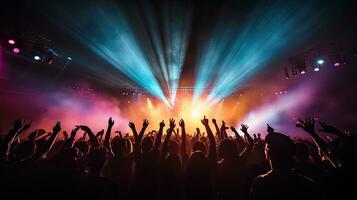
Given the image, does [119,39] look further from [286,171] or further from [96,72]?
[286,171]

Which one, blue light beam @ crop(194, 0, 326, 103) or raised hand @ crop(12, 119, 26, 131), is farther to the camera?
blue light beam @ crop(194, 0, 326, 103)

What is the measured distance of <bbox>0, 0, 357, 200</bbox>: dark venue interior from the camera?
259 cm

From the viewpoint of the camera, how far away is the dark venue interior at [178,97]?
259 cm

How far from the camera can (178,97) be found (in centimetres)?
2444

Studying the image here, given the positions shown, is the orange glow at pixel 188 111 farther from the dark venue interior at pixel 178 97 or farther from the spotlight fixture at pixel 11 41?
the spotlight fixture at pixel 11 41

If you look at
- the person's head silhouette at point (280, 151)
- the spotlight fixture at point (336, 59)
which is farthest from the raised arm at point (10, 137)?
the spotlight fixture at point (336, 59)

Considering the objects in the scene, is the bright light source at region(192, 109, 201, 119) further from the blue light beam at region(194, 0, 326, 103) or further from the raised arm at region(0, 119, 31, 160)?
the raised arm at region(0, 119, 31, 160)

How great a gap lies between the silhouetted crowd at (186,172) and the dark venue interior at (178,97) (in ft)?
0.05

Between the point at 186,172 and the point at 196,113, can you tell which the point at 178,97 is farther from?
the point at 186,172

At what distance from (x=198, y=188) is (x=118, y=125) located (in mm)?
21219

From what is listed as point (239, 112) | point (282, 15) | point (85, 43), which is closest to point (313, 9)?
point (282, 15)

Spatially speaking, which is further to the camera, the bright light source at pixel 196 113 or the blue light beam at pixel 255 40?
the bright light source at pixel 196 113

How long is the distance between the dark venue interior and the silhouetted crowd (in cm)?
2

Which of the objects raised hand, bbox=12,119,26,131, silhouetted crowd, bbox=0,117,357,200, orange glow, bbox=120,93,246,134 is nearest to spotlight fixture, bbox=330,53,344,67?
silhouetted crowd, bbox=0,117,357,200
